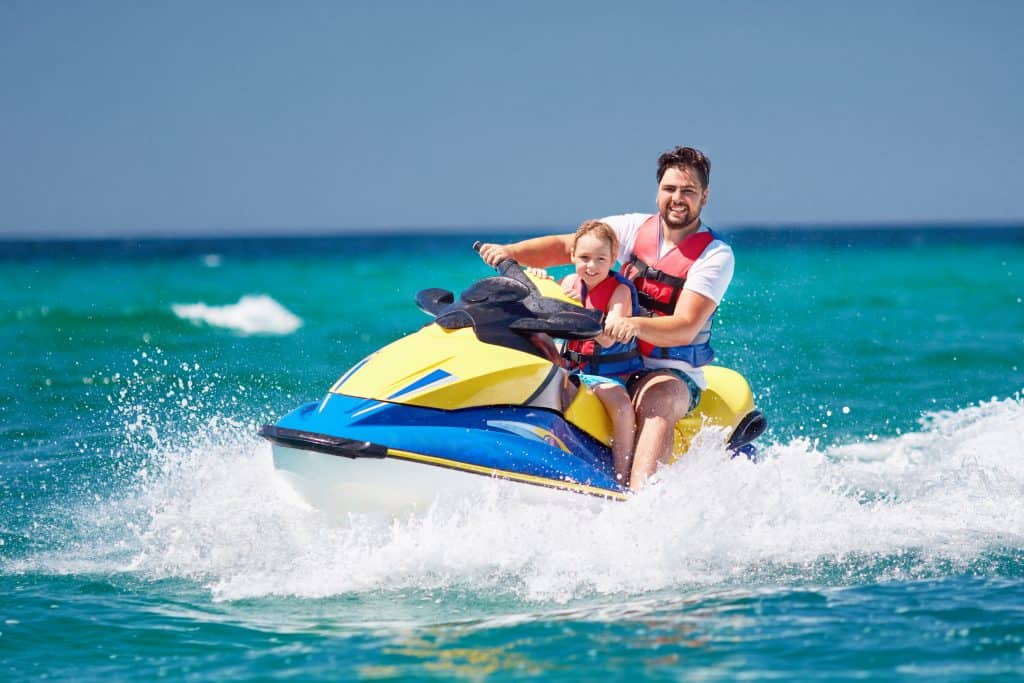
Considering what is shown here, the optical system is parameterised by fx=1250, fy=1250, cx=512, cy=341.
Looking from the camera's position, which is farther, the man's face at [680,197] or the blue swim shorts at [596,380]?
the man's face at [680,197]

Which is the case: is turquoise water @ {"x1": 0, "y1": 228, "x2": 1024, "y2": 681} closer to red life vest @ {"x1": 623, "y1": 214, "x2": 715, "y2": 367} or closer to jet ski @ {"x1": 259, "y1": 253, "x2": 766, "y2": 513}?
jet ski @ {"x1": 259, "y1": 253, "x2": 766, "y2": 513}

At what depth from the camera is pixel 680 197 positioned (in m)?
4.94

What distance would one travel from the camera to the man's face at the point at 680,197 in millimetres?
4934

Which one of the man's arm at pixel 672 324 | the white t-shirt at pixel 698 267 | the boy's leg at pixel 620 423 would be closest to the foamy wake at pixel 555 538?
the boy's leg at pixel 620 423

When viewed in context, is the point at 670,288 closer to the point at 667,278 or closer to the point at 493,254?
the point at 667,278

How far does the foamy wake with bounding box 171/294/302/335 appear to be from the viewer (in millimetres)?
16578

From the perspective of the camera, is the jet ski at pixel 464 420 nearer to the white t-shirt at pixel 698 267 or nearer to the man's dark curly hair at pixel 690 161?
the white t-shirt at pixel 698 267

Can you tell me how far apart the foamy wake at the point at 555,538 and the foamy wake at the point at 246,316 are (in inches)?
432

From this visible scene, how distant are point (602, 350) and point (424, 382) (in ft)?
2.90

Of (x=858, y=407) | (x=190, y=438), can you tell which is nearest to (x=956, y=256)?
(x=858, y=407)

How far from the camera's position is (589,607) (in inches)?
161

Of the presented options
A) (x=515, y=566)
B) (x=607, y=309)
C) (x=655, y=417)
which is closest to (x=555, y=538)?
(x=515, y=566)

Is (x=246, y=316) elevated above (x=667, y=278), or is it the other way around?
(x=246, y=316)

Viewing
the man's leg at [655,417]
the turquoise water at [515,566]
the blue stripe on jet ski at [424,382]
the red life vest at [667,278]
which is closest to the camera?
the turquoise water at [515,566]
